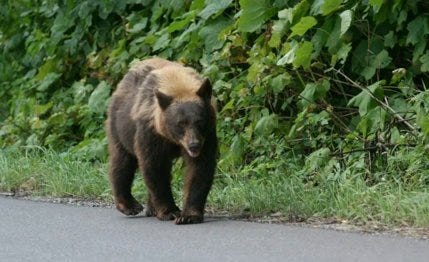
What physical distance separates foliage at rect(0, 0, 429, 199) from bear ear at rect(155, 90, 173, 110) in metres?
1.61

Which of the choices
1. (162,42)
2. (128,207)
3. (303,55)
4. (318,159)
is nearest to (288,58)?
(303,55)

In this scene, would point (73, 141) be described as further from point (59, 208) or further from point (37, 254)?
point (37, 254)

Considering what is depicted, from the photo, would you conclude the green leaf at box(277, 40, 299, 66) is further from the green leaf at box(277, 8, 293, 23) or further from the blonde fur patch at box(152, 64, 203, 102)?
the blonde fur patch at box(152, 64, 203, 102)

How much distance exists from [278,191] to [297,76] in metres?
1.87

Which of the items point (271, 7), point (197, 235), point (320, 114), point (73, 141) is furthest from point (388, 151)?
point (73, 141)

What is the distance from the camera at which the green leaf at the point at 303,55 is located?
1015 cm

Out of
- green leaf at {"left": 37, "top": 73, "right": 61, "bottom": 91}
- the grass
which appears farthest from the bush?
green leaf at {"left": 37, "top": 73, "right": 61, "bottom": 91}

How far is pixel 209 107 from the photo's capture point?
8.87 meters

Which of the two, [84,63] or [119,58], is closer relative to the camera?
[119,58]

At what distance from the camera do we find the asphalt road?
6867 millimetres

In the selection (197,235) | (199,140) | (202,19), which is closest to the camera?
(197,235)

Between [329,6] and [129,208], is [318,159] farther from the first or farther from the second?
[129,208]

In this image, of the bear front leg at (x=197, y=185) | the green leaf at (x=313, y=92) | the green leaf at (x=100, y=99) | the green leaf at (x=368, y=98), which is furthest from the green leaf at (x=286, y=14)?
the green leaf at (x=100, y=99)

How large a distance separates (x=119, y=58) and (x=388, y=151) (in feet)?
14.7
